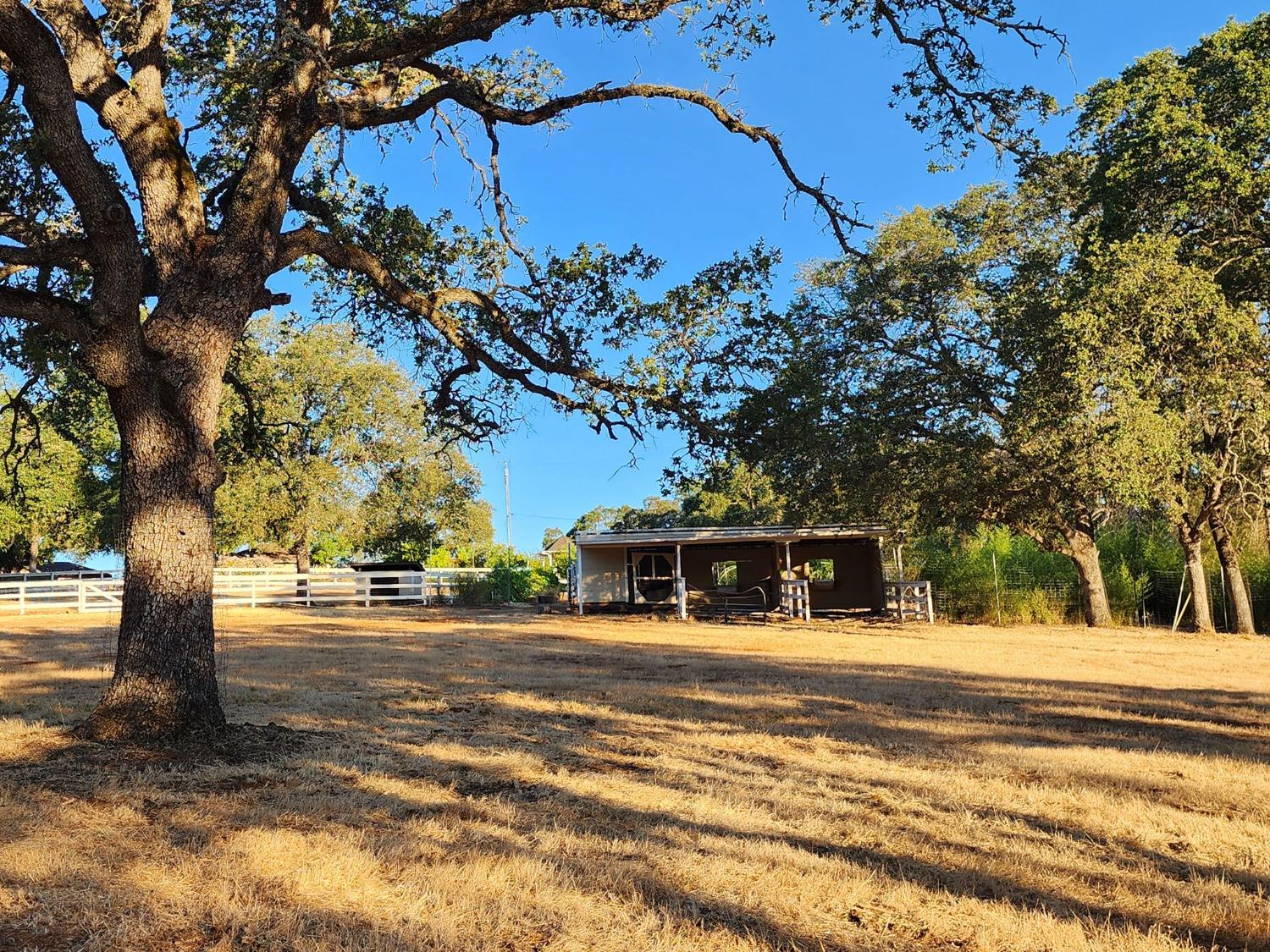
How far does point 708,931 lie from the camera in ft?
10.8

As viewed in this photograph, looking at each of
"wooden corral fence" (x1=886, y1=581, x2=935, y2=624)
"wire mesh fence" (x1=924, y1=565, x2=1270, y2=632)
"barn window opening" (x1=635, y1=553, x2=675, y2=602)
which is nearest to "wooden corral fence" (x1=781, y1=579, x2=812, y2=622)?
"wooden corral fence" (x1=886, y1=581, x2=935, y2=624)

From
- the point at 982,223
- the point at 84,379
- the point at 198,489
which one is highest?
the point at 982,223

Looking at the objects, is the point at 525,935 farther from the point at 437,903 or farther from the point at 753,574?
the point at 753,574

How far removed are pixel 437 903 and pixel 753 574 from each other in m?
27.5

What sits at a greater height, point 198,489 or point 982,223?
point 982,223

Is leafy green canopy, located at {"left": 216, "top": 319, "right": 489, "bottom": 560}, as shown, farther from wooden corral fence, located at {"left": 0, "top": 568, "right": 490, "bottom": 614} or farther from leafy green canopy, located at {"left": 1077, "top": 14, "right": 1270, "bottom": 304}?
leafy green canopy, located at {"left": 1077, "top": 14, "right": 1270, "bottom": 304}

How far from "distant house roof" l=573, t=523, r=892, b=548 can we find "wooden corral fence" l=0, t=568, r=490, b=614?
10.1 m

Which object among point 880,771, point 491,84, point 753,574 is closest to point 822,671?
point 880,771

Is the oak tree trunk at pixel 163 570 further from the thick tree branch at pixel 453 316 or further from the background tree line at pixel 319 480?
the background tree line at pixel 319 480

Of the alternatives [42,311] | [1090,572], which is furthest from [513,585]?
[42,311]

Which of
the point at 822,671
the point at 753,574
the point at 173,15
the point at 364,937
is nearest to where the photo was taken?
the point at 364,937

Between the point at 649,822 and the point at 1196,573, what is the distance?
2059 centimetres

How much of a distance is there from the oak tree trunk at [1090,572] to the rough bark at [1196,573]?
6.90ft

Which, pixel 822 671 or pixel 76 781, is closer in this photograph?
pixel 76 781
